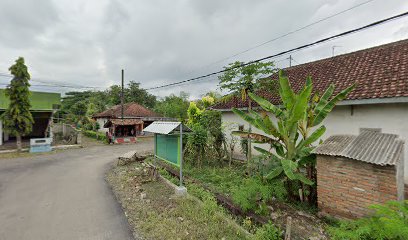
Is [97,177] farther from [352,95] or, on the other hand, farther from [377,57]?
[377,57]

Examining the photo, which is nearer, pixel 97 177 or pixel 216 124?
pixel 97 177

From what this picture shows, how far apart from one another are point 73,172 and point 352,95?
1300 cm

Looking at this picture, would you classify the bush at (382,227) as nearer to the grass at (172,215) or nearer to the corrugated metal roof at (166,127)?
the grass at (172,215)

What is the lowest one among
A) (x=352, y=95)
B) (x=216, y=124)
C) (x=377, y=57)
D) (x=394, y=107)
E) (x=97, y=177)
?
(x=97, y=177)

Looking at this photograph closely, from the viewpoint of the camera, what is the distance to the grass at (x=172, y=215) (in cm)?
463

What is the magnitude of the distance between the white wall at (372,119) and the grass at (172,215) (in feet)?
20.0

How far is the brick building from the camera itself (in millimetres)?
4215

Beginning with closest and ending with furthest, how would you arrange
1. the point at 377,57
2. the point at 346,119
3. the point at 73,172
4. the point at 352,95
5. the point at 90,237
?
the point at 90,237
the point at 352,95
the point at 346,119
the point at 377,57
the point at 73,172

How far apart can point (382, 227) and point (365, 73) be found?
7.48 meters

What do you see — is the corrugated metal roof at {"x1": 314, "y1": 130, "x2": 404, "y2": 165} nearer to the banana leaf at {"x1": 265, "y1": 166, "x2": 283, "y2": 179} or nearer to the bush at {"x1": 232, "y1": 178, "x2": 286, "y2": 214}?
the banana leaf at {"x1": 265, "y1": 166, "x2": 283, "y2": 179}

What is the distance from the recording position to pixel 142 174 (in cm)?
954

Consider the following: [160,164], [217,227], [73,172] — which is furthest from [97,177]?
[217,227]

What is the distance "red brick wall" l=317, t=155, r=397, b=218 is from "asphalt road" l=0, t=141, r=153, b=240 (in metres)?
4.77

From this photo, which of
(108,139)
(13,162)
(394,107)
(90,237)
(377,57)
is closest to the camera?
(90,237)
